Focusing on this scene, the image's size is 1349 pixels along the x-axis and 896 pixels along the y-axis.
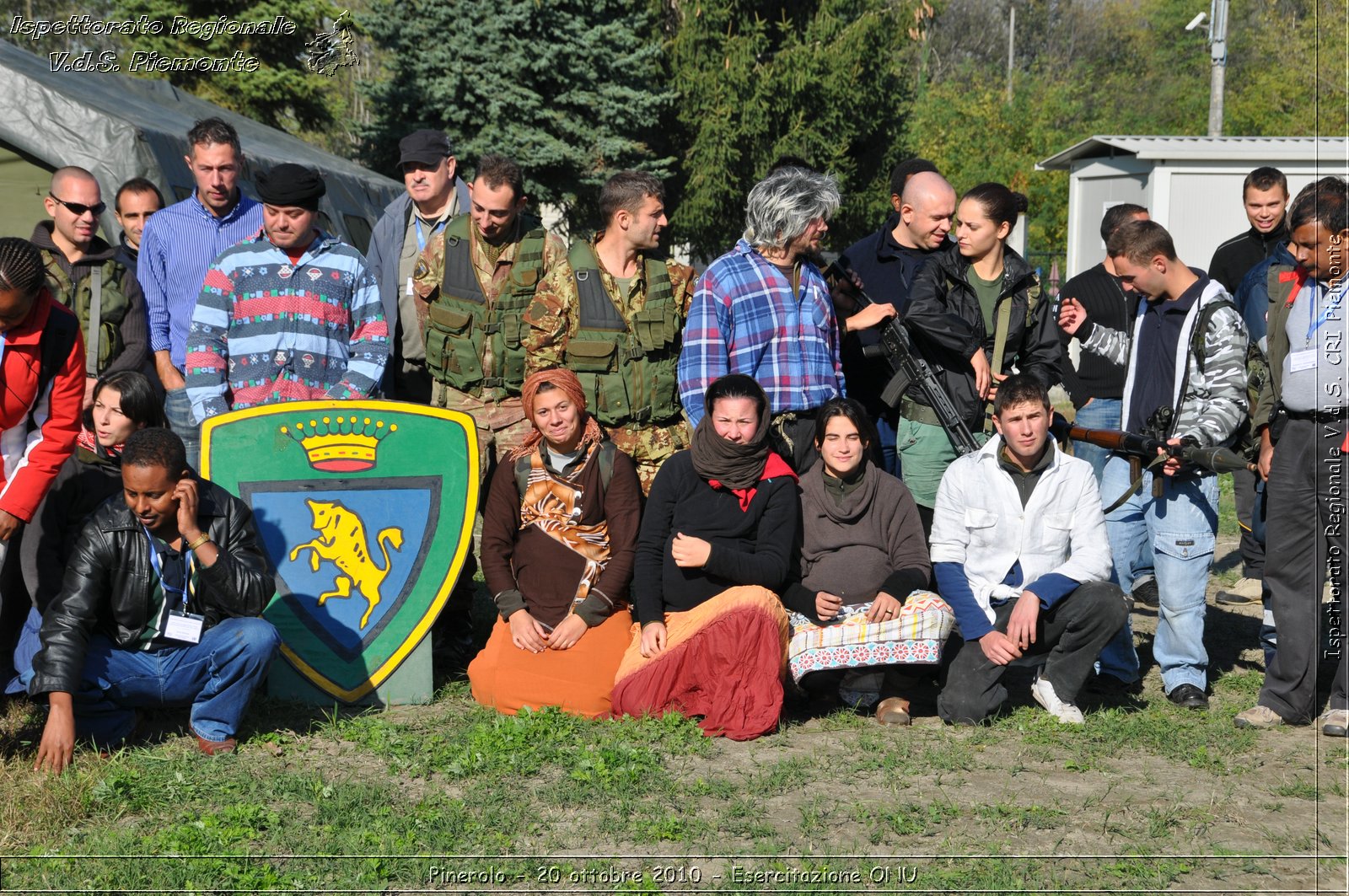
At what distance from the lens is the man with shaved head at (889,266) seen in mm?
5711

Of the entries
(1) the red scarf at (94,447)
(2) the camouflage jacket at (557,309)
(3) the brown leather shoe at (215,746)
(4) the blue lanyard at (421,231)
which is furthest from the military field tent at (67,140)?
(3) the brown leather shoe at (215,746)

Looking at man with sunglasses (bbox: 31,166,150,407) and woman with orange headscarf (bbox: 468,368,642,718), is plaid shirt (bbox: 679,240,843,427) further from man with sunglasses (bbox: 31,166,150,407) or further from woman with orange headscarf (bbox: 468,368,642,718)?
man with sunglasses (bbox: 31,166,150,407)

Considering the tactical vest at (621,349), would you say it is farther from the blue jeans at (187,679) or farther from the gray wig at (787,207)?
the blue jeans at (187,679)

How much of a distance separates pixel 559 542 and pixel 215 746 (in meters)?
1.48

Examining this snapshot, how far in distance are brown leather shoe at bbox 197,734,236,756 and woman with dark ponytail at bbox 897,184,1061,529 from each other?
284 cm

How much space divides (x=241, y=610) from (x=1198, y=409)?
3756 mm

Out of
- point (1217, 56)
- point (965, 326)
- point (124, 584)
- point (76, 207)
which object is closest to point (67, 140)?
point (76, 207)

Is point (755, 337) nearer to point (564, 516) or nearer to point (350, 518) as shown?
point (564, 516)

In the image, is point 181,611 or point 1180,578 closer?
point 181,611

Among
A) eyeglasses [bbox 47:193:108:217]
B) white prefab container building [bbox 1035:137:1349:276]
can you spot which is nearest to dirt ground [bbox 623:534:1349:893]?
eyeglasses [bbox 47:193:108:217]

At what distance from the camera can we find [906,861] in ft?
11.8

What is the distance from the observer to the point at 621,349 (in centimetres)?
538

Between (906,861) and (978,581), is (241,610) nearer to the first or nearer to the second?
(906,861)

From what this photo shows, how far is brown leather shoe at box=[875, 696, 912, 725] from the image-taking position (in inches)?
194
